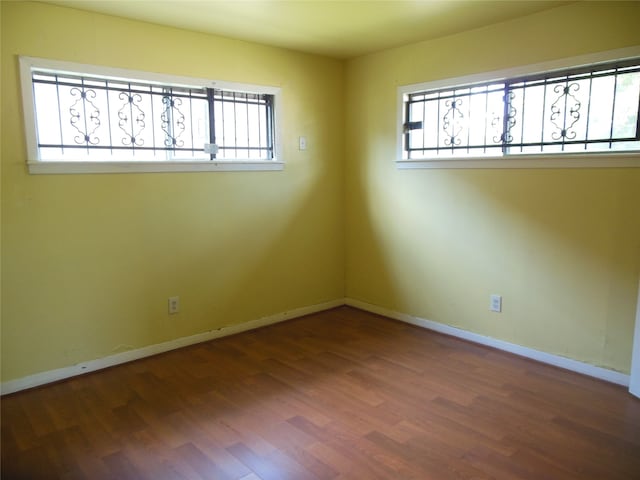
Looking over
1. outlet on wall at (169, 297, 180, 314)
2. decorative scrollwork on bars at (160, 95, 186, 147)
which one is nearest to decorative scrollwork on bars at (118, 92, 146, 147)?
decorative scrollwork on bars at (160, 95, 186, 147)

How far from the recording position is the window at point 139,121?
9.33 ft

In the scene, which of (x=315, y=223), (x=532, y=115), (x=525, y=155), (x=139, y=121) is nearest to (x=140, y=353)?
(x=139, y=121)

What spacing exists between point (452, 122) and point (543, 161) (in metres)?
0.84

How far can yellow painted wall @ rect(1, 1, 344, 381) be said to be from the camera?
109 inches

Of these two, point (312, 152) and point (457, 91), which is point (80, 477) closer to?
point (312, 152)

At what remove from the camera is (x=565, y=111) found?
3.00 meters

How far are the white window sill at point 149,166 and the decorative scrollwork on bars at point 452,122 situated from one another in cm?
141

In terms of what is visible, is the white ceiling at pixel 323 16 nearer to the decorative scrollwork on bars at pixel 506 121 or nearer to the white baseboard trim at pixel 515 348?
the decorative scrollwork on bars at pixel 506 121

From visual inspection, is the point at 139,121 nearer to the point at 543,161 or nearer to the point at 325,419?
the point at 325,419

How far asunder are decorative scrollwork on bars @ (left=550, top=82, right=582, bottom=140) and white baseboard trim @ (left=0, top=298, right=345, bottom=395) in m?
2.54

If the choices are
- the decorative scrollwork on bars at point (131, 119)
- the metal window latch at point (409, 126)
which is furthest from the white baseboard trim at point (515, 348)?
the decorative scrollwork on bars at point (131, 119)

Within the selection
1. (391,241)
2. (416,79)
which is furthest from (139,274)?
(416,79)

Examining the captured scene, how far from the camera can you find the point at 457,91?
3.56 m

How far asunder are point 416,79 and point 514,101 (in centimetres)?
86
